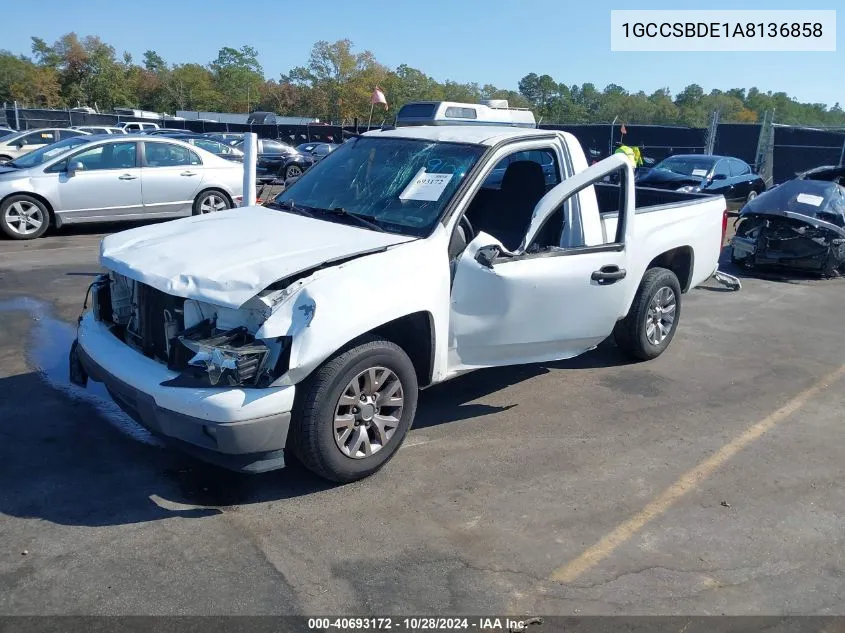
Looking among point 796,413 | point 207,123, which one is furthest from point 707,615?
point 207,123

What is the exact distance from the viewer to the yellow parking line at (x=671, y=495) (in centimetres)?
344

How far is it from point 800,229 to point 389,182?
7547 mm

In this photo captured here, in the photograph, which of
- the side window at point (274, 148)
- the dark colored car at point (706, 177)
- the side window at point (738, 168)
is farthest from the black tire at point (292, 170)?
the side window at point (738, 168)

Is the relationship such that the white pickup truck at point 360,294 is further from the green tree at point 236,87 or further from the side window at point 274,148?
the green tree at point 236,87

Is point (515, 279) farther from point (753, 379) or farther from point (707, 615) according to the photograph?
point (753, 379)

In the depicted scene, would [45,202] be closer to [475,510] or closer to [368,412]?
[368,412]

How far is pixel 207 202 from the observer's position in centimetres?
1271

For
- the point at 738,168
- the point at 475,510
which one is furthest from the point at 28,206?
the point at 738,168

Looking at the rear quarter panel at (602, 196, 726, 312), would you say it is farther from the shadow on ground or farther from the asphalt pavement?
the shadow on ground

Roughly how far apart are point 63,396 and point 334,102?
85.6 m

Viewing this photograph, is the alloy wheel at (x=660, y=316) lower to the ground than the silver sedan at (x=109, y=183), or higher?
lower

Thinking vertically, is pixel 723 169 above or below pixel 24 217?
above

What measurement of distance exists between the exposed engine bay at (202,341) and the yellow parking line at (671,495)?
1.66m

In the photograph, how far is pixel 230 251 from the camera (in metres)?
4.04
